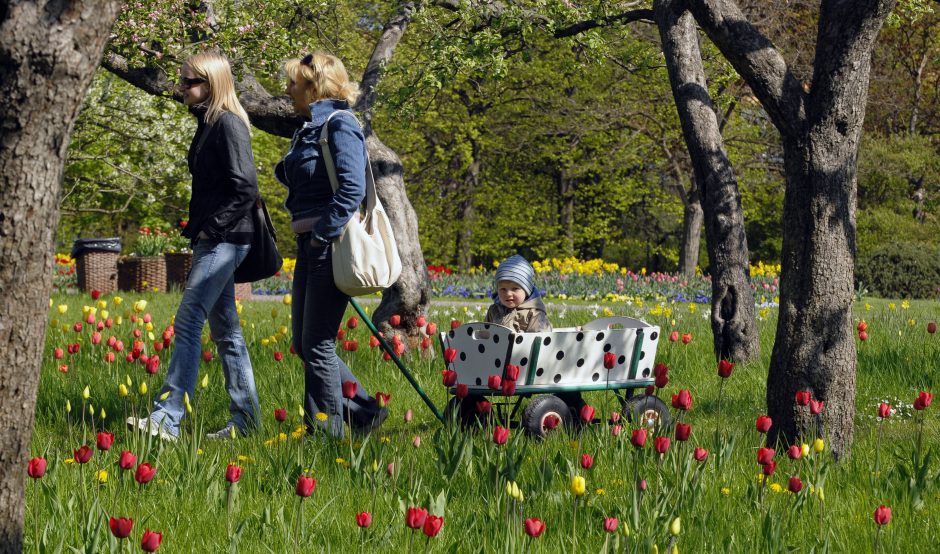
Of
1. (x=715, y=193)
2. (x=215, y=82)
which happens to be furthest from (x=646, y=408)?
(x=715, y=193)

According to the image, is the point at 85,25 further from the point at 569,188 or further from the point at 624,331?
the point at 569,188

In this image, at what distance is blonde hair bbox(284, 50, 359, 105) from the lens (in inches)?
193

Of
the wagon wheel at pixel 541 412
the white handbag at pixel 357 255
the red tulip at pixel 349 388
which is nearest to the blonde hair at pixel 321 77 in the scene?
the white handbag at pixel 357 255

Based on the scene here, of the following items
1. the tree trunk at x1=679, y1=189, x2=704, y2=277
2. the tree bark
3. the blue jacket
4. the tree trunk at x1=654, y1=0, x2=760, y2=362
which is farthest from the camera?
the tree trunk at x1=679, y1=189, x2=704, y2=277

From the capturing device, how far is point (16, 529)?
2506 mm

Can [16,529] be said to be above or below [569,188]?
below

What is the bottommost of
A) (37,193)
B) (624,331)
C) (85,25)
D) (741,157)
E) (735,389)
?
(735,389)

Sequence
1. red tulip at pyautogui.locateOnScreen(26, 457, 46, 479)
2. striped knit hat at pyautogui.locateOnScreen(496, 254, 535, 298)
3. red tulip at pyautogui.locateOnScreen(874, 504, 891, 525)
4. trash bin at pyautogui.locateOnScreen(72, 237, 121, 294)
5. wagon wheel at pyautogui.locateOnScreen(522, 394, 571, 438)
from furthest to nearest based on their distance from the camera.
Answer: trash bin at pyautogui.locateOnScreen(72, 237, 121, 294) < striped knit hat at pyautogui.locateOnScreen(496, 254, 535, 298) < wagon wheel at pyautogui.locateOnScreen(522, 394, 571, 438) < red tulip at pyautogui.locateOnScreen(26, 457, 46, 479) < red tulip at pyautogui.locateOnScreen(874, 504, 891, 525)

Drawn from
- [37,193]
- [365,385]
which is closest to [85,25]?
[37,193]

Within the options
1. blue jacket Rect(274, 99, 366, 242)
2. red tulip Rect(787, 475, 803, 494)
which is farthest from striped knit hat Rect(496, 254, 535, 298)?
red tulip Rect(787, 475, 803, 494)

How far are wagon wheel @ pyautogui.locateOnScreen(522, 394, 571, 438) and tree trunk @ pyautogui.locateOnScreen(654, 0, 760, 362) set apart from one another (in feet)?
10.1

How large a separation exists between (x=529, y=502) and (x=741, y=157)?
20.9 m

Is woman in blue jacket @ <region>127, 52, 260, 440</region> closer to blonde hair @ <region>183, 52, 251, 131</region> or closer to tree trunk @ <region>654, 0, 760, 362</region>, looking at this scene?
blonde hair @ <region>183, 52, 251, 131</region>

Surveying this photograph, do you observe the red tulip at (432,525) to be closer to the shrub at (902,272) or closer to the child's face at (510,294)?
the child's face at (510,294)
